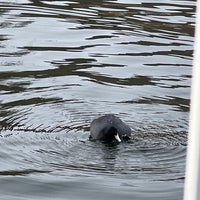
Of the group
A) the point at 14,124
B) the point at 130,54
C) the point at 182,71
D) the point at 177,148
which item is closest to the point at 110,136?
the point at 177,148

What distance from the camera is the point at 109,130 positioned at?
596 cm

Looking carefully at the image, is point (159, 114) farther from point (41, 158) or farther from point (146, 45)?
point (146, 45)

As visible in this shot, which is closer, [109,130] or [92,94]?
[109,130]

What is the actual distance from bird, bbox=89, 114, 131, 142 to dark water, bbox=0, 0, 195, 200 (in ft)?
0.30

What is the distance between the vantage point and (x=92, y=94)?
7.45 m

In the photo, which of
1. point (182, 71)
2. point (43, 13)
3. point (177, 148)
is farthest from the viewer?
point (43, 13)

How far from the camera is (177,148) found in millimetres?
5852

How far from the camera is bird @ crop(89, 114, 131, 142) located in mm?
5934

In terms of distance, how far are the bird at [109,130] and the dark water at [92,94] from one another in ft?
0.30

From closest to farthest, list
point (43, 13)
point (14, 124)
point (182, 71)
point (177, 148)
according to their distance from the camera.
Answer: point (177, 148), point (14, 124), point (182, 71), point (43, 13)

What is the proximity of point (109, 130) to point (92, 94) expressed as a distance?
1.53 metres

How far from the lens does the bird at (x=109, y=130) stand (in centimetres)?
593

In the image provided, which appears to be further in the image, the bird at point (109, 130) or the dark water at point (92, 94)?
the bird at point (109, 130)

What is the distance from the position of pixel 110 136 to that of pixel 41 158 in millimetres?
723
